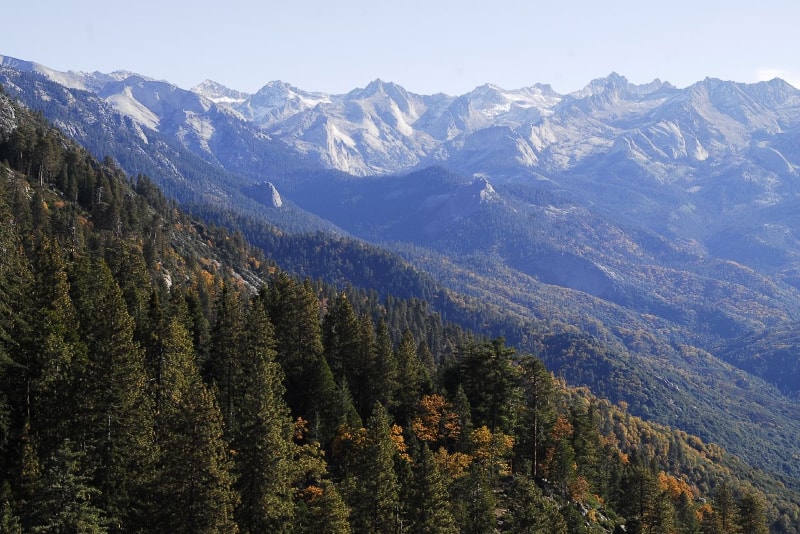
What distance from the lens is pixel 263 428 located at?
5238cm

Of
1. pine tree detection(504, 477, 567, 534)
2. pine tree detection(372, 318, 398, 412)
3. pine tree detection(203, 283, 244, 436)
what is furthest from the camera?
pine tree detection(372, 318, 398, 412)

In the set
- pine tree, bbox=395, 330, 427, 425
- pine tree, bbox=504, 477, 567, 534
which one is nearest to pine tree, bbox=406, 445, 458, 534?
pine tree, bbox=504, 477, 567, 534

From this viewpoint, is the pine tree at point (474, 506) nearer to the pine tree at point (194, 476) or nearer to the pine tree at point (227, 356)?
the pine tree at point (227, 356)

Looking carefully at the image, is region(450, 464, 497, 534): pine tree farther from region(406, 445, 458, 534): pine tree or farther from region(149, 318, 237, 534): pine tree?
region(149, 318, 237, 534): pine tree

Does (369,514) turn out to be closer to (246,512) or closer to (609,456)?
(246,512)

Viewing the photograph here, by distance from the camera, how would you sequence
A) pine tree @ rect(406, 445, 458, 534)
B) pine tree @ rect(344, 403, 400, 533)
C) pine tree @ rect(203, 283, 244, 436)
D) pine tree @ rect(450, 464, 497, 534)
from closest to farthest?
1. pine tree @ rect(344, 403, 400, 533)
2. pine tree @ rect(406, 445, 458, 534)
3. pine tree @ rect(450, 464, 497, 534)
4. pine tree @ rect(203, 283, 244, 436)

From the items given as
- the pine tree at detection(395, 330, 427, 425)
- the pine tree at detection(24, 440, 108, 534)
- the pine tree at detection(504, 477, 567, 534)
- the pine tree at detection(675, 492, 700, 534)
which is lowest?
the pine tree at detection(675, 492, 700, 534)

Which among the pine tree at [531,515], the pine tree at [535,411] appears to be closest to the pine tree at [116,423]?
the pine tree at [531,515]

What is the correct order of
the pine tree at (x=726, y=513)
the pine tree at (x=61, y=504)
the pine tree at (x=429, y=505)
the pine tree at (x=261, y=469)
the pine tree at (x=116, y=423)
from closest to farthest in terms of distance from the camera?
1. the pine tree at (x=61, y=504)
2. the pine tree at (x=116, y=423)
3. the pine tree at (x=261, y=469)
4. the pine tree at (x=429, y=505)
5. the pine tree at (x=726, y=513)

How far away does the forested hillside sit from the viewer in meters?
46.0

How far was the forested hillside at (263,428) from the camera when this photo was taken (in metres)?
46.0

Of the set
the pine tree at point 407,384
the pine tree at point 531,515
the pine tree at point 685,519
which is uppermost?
the pine tree at point 407,384

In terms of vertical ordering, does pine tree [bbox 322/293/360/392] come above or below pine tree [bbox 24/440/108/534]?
above

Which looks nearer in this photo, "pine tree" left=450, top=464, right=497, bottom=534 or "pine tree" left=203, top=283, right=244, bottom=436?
"pine tree" left=450, top=464, right=497, bottom=534
